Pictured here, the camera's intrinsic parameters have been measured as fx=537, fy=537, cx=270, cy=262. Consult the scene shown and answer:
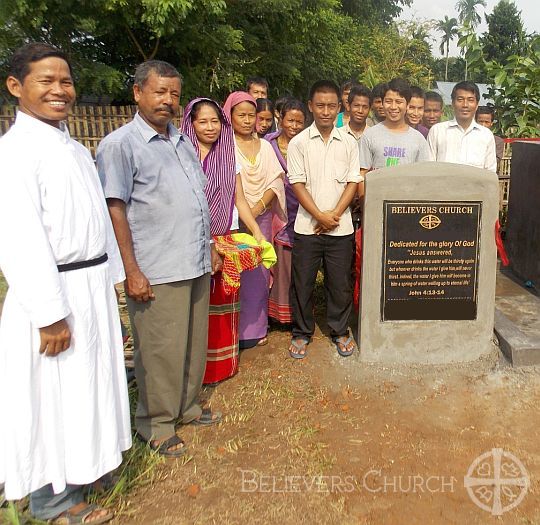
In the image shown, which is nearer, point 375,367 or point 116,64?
point 375,367

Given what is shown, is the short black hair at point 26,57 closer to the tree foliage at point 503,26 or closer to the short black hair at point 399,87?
the short black hair at point 399,87

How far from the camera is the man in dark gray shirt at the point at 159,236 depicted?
8.49 feet

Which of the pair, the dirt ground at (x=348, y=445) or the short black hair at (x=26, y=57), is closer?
the short black hair at (x=26, y=57)

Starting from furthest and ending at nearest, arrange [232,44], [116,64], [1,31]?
[116,64] < [232,44] < [1,31]

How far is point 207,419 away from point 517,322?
9.11 ft

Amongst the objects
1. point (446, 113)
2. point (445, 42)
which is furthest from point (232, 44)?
point (445, 42)

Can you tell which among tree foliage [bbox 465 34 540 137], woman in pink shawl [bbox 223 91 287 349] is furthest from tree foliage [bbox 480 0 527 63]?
woman in pink shawl [bbox 223 91 287 349]

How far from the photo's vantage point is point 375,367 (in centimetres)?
389

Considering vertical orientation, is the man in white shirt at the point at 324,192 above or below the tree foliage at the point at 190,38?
below

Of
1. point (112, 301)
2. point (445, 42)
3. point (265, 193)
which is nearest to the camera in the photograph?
point (112, 301)

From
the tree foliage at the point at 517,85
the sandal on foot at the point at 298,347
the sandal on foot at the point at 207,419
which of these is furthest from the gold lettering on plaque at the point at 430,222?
the tree foliage at the point at 517,85

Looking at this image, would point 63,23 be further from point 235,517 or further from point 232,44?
point 235,517

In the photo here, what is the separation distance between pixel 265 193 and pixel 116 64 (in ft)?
38.2

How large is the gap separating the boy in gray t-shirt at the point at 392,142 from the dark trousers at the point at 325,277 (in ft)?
2.30
